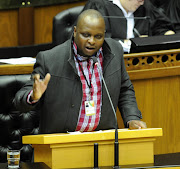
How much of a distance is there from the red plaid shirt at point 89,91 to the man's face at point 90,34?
0.08 m

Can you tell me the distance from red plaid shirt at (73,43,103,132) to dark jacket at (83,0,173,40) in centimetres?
91

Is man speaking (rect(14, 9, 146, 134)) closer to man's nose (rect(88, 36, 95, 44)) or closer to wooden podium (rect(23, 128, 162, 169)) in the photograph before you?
man's nose (rect(88, 36, 95, 44))

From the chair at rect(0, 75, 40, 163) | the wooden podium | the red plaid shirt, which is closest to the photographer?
the wooden podium

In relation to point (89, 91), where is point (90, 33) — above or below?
above

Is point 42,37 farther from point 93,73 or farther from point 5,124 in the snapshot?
point 93,73

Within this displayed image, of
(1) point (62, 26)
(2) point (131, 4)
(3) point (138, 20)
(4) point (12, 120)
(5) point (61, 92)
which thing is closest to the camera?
(5) point (61, 92)

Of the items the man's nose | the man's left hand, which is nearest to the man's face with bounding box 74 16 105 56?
the man's nose

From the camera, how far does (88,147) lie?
2.06 meters


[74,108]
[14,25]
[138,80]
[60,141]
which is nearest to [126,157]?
[60,141]

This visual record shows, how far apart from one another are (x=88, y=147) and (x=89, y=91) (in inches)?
17.0

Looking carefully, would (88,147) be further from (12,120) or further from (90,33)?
(12,120)

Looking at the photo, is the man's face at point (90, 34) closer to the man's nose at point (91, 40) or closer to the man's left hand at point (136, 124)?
the man's nose at point (91, 40)

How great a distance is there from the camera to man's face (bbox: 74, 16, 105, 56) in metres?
2.33

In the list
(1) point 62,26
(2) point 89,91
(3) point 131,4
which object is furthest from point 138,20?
(2) point 89,91
